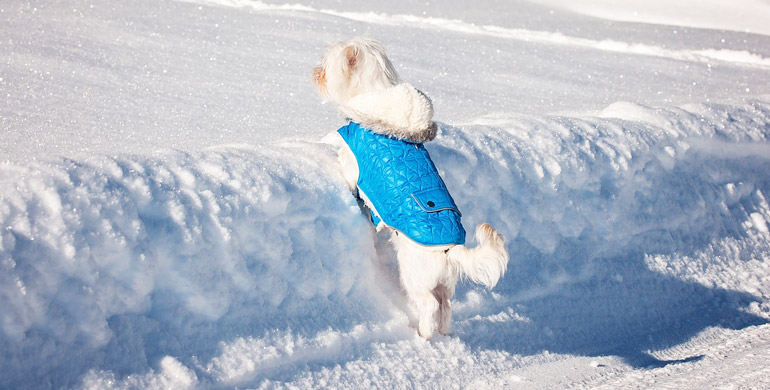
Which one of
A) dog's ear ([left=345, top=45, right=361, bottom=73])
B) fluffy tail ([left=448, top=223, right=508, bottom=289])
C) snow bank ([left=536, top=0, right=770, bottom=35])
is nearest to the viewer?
fluffy tail ([left=448, top=223, right=508, bottom=289])

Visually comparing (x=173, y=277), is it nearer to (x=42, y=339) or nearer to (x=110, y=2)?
(x=42, y=339)

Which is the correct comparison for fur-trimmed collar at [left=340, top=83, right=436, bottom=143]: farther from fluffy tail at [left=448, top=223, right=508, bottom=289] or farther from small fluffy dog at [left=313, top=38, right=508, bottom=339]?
fluffy tail at [left=448, top=223, right=508, bottom=289]

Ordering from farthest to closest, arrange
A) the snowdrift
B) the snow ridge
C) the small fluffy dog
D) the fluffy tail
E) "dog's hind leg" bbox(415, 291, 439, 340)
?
1. the snow ridge
2. "dog's hind leg" bbox(415, 291, 439, 340)
3. the small fluffy dog
4. the fluffy tail
5. the snowdrift

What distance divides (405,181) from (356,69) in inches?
27.0

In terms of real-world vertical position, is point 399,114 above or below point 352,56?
below

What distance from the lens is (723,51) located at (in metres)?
11.2

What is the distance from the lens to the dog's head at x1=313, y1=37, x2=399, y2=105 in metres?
3.59

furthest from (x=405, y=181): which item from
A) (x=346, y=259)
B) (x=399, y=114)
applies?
(x=346, y=259)

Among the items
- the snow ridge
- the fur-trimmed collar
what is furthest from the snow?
the snow ridge

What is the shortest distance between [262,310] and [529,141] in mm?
2252

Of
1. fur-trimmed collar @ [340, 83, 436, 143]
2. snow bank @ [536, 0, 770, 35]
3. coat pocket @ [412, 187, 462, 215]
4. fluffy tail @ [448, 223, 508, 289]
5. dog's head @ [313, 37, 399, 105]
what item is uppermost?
snow bank @ [536, 0, 770, 35]

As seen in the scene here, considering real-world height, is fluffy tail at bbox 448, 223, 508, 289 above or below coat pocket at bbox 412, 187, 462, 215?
below

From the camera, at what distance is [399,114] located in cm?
346

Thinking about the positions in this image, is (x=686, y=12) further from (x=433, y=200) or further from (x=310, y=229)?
(x=310, y=229)
